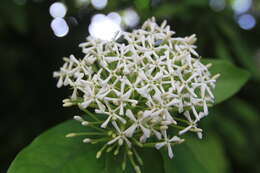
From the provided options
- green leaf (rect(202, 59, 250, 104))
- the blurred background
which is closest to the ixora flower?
green leaf (rect(202, 59, 250, 104))

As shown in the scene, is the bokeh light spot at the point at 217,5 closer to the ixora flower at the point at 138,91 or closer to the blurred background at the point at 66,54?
the blurred background at the point at 66,54

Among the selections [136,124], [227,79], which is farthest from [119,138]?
[227,79]

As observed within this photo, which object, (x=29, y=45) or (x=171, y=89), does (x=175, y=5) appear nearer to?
(x=29, y=45)

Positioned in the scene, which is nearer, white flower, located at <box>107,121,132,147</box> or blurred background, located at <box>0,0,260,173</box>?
white flower, located at <box>107,121,132,147</box>

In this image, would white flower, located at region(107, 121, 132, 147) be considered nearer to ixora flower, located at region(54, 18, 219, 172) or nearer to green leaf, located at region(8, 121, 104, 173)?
ixora flower, located at region(54, 18, 219, 172)

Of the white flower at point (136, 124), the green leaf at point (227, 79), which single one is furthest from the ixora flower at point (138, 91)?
the green leaf at point (227, 79)

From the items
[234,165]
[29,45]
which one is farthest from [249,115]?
[29,45]


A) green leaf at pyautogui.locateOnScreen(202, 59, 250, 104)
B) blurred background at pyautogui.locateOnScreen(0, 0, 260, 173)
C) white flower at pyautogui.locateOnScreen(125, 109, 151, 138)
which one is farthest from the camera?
blurred background at pyautogui.locateOnScreen(0, 0, 260, 173)
